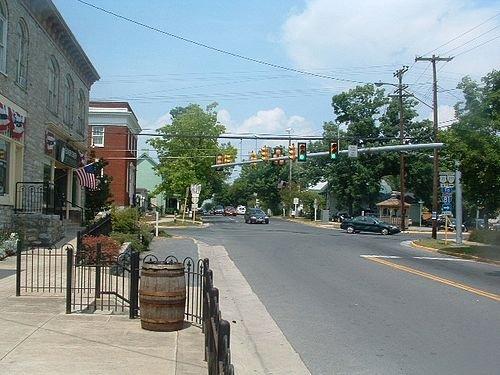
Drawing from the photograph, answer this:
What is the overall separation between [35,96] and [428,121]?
54.4 meters

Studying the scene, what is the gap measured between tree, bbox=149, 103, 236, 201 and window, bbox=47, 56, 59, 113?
29.9 m

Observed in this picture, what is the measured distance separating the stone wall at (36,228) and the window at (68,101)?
952 centimetres

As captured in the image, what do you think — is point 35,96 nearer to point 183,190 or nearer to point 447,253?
point 447,253

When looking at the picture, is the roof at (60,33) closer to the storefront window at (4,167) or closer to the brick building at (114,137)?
the storefront window at (4,167)

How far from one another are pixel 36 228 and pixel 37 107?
549cm

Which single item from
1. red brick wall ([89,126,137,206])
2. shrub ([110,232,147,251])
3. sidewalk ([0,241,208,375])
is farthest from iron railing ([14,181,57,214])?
red brick wall ([89,126,137,206])

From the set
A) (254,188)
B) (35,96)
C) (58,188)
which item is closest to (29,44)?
(35,96)

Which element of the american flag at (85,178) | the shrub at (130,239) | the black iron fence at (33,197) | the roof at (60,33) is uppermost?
the roof at (60,33)

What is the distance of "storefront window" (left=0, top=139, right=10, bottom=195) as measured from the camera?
66.5 feet

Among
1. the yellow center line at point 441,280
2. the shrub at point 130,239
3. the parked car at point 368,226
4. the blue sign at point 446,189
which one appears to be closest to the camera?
the yellow center line at point 441,280

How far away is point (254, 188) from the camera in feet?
389

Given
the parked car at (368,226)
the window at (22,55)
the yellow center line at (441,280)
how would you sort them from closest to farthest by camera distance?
the yellow center line at (441,280) < the window at (22,55) < the parked car at (368,226)

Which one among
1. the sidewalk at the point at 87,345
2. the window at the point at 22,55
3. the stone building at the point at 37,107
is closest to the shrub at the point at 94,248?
the sidewalk at the point at 87,345

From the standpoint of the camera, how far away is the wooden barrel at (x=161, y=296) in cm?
826
